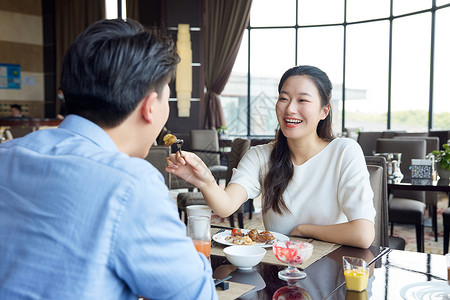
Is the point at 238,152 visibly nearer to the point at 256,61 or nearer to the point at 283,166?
the point at 283,166

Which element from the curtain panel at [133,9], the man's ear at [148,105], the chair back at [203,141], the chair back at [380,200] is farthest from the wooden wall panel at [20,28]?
the man's ear at [148,105]

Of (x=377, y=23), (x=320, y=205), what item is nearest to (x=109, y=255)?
(x=320, y=205)

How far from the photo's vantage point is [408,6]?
24.8 feet

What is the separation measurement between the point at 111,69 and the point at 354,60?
8073 millimetres

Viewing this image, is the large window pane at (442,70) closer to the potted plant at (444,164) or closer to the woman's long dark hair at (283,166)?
the potted plant at (444,164)

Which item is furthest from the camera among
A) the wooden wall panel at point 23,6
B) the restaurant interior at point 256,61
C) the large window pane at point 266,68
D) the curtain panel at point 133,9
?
the wooden wall panel at point 23,6

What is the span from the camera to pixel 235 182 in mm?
1965

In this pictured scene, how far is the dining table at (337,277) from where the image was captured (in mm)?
1107

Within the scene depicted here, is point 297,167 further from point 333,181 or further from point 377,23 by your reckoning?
point 377,23

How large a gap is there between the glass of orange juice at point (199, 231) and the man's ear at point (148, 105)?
51 cm

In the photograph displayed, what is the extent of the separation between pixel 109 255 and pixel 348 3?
850cm

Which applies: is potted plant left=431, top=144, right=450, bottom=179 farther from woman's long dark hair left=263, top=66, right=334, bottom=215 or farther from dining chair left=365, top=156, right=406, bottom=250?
woman's long dark hair left=263, top=66, right=334, bottom=215

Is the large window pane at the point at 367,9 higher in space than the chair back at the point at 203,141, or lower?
higher

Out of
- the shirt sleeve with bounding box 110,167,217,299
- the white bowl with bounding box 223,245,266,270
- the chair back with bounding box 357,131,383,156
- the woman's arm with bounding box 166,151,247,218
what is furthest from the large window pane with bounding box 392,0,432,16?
the shirt sleeve with bounding box 110,167,217,299
